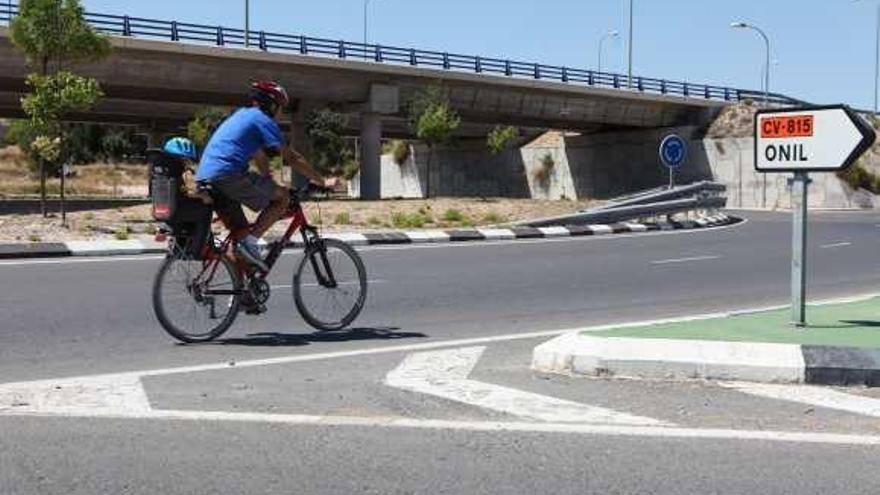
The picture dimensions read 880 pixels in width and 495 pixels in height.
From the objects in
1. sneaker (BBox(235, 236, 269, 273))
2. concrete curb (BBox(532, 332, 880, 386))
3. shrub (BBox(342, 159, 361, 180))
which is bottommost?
concrete curb (BBox(532, 332, 880, 386))

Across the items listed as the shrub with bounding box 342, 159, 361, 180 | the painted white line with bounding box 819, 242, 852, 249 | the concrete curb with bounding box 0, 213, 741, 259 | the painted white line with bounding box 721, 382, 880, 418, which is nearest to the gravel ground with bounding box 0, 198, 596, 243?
the concrete curb with bounding box 0, 213, 741, 259

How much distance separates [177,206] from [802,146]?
4.86 metres

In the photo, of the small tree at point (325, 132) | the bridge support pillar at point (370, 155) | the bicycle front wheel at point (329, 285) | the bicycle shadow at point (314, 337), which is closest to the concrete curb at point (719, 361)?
the bicycle shadow at point (314, 337)

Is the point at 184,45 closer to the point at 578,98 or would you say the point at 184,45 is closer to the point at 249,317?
the point at 578,98

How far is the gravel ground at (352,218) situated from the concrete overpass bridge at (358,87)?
10.1 m

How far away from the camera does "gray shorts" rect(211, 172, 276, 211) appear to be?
8500 mm

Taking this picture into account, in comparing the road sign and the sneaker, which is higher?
the road sign

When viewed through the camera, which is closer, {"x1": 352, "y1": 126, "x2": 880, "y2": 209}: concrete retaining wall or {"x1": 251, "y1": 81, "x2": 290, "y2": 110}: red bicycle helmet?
{"x1": 251, "y1": 81, "x2": 290, "y2": 110}: red bicycle helmet

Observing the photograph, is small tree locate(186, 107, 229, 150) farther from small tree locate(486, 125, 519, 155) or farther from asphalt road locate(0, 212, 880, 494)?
asphalt road locate(0, 212, 880, 494)

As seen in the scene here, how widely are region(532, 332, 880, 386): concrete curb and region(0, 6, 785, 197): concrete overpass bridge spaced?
98.9 feet

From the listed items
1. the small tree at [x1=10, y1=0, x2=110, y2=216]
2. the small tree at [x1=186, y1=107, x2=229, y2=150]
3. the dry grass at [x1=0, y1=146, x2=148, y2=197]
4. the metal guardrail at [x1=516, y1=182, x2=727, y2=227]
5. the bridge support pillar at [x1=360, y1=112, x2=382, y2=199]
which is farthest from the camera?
the dry grass at [x1=0, y1=146, x2=148, y2=197]

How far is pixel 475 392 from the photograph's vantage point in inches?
270

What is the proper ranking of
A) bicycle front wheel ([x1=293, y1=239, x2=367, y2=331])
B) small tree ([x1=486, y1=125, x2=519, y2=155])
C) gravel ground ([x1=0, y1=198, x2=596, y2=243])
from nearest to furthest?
bicycle front wheel ([x1=293, y1=239, x2=367, y2=331]) → gravel ground ([x1=0, y1=198, x2=596, y2=243]) → small tree ([x1=486, y1=125, x2=519, y2=155])

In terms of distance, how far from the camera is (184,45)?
135 ft
